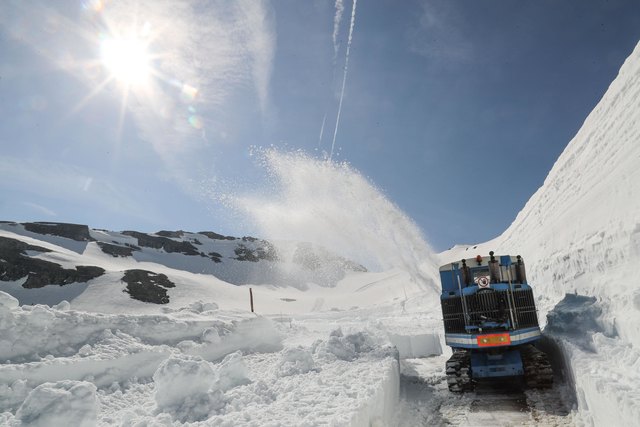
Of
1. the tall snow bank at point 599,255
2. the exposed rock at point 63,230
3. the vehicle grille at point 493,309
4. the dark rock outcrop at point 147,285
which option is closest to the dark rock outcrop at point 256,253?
the exposed rock at point 63,230

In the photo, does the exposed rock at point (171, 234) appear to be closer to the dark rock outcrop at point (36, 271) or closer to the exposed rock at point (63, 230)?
the exposed rock at point (63, 230)

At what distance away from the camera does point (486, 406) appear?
31.0 feet

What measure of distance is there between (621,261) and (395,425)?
25.3ft

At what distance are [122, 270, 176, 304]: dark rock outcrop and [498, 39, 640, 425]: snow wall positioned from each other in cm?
5070

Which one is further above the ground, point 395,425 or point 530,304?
point 530,304

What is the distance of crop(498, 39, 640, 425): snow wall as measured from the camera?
696cm

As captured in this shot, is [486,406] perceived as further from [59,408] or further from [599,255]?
[59,408]

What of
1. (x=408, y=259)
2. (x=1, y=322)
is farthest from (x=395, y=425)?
(x=408, y=259)

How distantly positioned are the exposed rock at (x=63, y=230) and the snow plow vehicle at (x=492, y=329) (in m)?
99.5

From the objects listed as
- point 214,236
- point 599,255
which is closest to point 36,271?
point 599,255

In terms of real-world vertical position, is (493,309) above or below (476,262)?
below

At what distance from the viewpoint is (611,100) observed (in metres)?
16.2

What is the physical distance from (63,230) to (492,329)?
105084 millimetres

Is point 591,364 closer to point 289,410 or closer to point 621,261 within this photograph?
point 621,261
